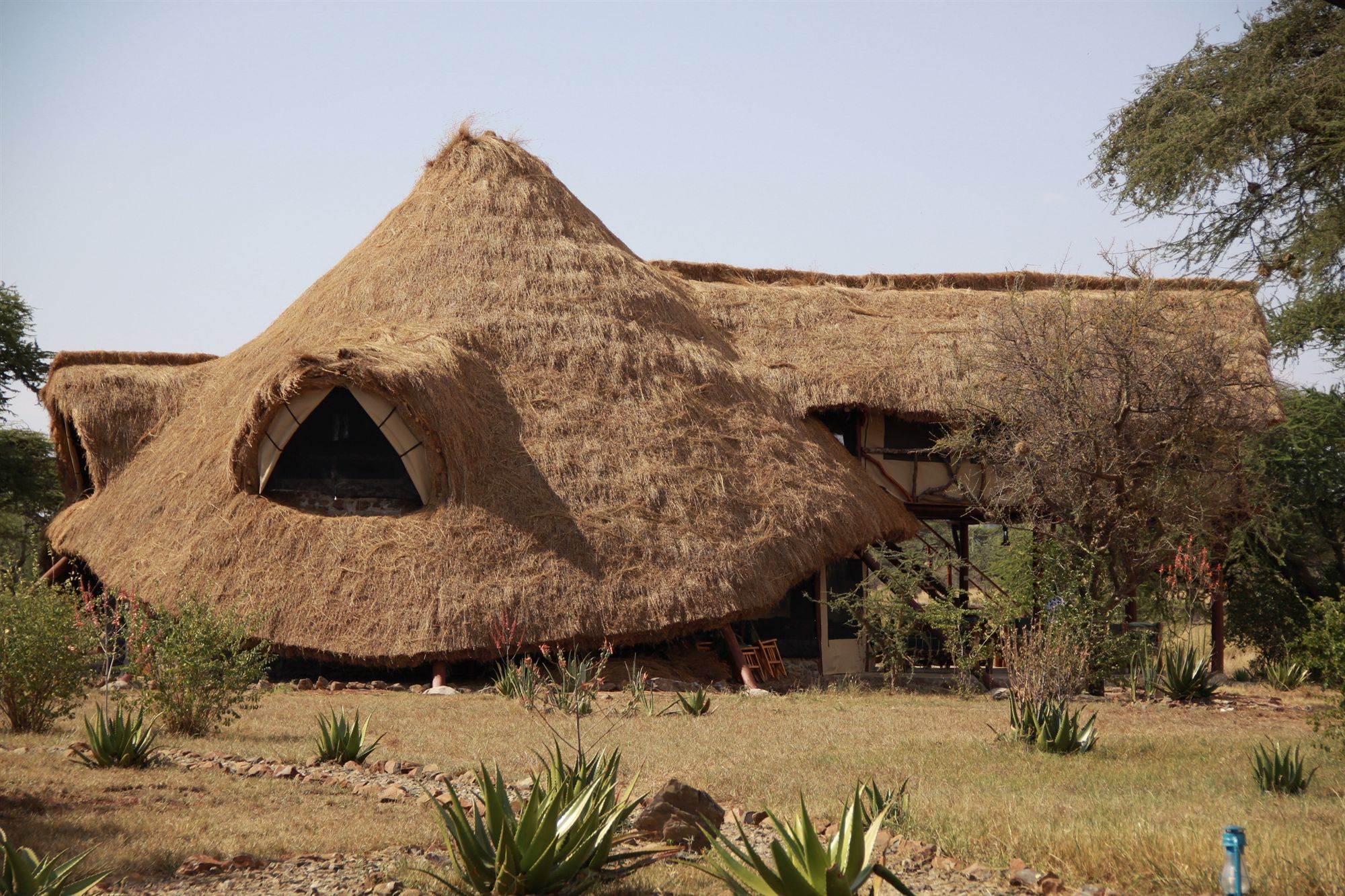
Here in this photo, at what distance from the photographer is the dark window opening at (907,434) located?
17578mm

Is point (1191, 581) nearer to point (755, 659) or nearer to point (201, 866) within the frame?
point (755, 659)

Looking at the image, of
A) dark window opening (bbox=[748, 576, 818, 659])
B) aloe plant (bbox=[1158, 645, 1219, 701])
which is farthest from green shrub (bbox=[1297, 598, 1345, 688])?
dark window opening (bbox=[748, 576, 818, 659])

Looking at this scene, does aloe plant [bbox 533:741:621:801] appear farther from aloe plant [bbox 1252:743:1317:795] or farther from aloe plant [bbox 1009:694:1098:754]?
aloe plant [bbox 1009:694:1098:754]

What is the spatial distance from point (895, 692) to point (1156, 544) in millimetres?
3674

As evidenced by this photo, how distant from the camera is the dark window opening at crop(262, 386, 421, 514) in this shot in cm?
1427

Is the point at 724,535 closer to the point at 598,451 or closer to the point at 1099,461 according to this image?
the point at 598,451

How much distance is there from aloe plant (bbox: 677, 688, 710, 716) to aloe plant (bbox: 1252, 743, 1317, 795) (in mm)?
5396

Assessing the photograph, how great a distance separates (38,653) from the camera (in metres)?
8.77

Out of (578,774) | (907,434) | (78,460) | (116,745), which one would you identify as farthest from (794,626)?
(578,774)

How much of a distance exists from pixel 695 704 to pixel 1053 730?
3693 millimetres

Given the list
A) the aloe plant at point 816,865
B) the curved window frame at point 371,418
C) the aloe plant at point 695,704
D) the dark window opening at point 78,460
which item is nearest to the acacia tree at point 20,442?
the dark window opening at point 78,460

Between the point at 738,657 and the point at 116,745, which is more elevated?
the point at 738,657

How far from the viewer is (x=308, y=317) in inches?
642

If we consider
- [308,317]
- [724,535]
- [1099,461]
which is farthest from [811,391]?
[308,317]
